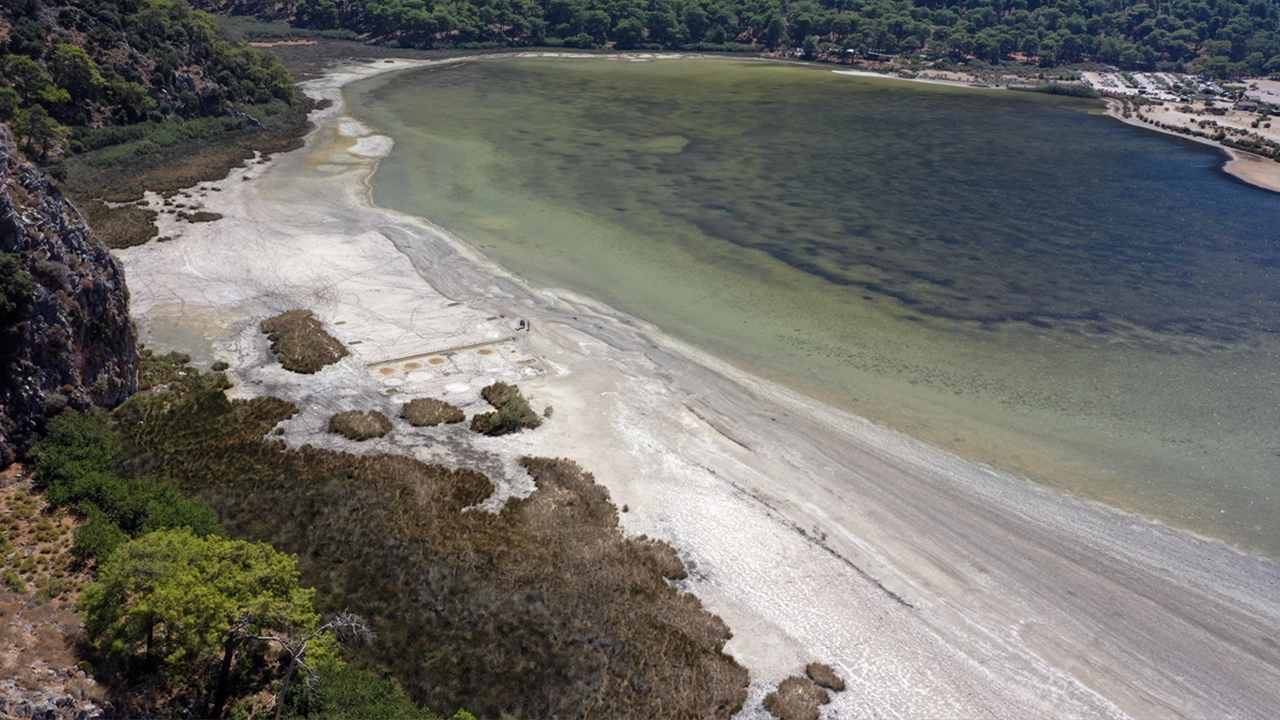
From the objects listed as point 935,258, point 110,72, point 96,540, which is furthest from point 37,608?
point 110,72

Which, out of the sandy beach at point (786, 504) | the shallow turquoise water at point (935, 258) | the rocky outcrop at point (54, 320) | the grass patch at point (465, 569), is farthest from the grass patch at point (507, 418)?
the rocky outcrop at point (54, 320)

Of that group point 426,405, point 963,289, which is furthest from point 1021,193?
point 426,405

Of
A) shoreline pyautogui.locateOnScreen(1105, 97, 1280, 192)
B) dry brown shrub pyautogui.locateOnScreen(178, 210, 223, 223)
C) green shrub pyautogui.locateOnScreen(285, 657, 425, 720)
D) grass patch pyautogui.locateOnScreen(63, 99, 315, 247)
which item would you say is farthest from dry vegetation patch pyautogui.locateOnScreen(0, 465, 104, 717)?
shoreline pyautogui.locateOnScreen(1105, 97, 1280, 192)

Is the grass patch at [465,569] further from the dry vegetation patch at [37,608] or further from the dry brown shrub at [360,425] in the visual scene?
the dry vegetation patch at [37,608]

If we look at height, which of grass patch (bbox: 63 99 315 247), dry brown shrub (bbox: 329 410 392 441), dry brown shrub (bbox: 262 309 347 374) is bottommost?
dry brown shrub (bbox: 329 410 392 441)

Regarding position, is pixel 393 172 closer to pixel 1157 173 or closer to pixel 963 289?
pixel 963 289

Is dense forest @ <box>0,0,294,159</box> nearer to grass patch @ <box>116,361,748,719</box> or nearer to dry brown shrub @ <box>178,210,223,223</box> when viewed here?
dry brown shrub @ <box>178,210,223,223</box>
